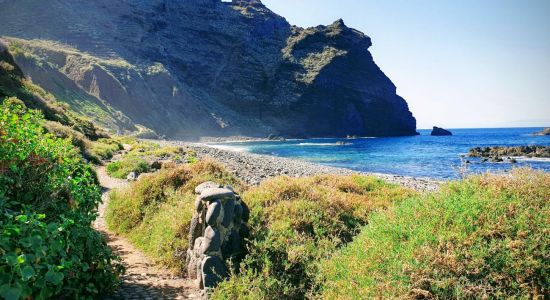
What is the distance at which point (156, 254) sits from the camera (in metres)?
9.81

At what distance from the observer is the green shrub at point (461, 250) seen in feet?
16.9

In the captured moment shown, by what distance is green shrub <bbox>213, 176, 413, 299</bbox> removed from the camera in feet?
23.6

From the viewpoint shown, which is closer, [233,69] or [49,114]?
[49,114]

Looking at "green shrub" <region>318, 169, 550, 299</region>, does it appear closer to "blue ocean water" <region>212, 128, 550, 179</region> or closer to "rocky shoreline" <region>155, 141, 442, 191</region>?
"blue ocean water" <region>212, 128, 550, 179</region>

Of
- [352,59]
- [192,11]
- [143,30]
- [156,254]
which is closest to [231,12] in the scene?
[192,11]

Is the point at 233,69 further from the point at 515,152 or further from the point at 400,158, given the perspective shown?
the point at 515,152

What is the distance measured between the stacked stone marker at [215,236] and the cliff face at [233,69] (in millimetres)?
118118

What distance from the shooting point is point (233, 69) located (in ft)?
590

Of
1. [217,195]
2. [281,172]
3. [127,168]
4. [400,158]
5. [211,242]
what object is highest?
[217,195]

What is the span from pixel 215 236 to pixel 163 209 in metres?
4.50

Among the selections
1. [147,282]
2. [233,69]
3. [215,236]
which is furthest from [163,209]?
[233,69]

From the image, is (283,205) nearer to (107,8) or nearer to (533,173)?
(533,173)

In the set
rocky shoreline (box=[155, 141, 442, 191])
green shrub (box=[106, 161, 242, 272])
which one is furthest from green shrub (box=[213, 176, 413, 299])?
rocky shoreline (box=[155, 141, 442, 191])

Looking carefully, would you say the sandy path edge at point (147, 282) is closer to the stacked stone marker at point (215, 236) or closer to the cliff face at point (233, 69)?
the stacked stone marker at point (215, 236)
